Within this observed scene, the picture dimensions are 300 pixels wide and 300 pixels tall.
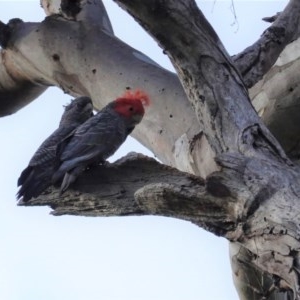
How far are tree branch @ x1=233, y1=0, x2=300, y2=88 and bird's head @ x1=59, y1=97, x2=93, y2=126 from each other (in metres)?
0.67

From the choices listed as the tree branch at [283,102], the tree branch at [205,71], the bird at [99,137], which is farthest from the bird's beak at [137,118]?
the tree branch at [205,71]

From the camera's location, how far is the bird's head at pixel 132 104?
253 cm

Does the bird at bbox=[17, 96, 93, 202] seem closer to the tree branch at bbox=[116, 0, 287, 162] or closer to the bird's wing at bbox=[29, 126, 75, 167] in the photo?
the bird's wing at bbox=[29, 126, 75, 167]

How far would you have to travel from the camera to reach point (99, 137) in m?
2.56

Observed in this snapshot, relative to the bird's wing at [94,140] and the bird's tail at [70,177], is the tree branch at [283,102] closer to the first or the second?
the bird's wing at [94,140]

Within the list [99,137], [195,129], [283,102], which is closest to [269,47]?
[283,102]

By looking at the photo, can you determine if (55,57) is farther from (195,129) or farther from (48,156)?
(195,129)

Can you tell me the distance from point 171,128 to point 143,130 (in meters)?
0.20

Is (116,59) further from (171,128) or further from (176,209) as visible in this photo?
(176,209)

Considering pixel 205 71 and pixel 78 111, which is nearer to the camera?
pixel 205 71

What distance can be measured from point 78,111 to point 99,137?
30cm

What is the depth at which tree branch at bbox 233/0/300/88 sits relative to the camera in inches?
93.5

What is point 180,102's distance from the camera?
2.40 metres

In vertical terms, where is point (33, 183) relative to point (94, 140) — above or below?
below
